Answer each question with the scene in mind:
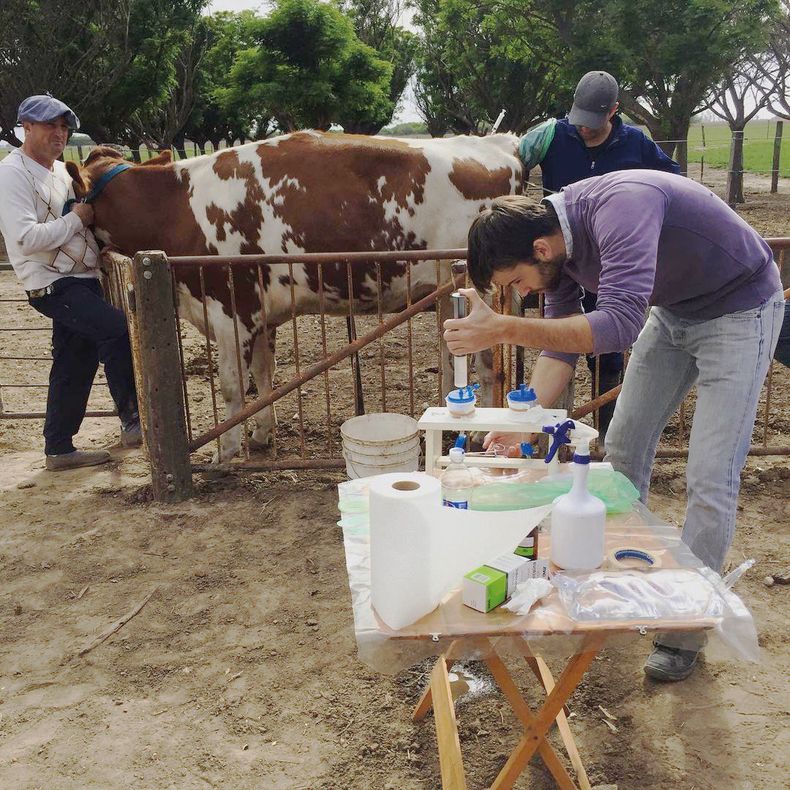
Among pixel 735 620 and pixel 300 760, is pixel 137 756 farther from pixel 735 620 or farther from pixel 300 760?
pixel 735 620

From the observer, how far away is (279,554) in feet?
12.9

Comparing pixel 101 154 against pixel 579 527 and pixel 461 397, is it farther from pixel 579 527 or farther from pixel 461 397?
pixel 579 527

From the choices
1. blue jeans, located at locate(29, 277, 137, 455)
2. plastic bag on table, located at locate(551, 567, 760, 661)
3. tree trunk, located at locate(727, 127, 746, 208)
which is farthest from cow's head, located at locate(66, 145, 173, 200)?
tree trunk, located at locate(727, 127, 746, 208)

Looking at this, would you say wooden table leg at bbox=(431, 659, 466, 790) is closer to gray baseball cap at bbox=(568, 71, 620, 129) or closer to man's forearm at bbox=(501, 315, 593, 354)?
man's forearm at bbox=(501, 315, 593, 354)

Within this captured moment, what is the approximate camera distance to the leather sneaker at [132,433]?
528cm

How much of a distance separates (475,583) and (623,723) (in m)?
1.27

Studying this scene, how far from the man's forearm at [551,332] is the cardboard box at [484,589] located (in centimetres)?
67

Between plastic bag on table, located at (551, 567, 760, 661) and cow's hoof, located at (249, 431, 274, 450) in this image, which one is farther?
cow's hoof, located at (249, 431, 274, 450)

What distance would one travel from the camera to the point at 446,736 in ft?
7.24

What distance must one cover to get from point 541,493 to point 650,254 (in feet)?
2.33

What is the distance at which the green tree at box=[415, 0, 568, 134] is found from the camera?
2253 cm

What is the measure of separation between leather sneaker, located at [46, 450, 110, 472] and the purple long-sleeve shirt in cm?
346

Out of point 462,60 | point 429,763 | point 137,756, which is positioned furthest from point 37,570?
point 462,60

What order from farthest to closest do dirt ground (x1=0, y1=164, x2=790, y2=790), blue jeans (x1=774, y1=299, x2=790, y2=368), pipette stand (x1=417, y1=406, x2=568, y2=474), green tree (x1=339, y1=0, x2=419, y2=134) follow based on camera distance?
1. green tree (x1=339, y1=0, x2=419, y2=134)
2. blue jeans (x1=774, y1=299, x2=790, y2=368)
3. dirt ground (x1=0, y1=164, x2=790, y2=790)
4. pipette stand (x1=417, y1=406, x2=568, y2=474)
